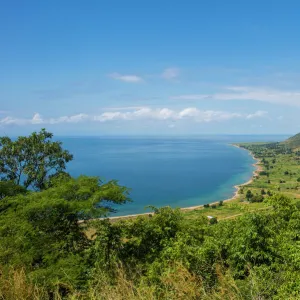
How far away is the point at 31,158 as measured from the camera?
19344mm

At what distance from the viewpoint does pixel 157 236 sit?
Result: 1177cm

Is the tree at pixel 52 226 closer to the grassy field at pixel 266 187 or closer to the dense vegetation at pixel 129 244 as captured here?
the dense vegetation at pixel 129 244

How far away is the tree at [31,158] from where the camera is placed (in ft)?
61.4

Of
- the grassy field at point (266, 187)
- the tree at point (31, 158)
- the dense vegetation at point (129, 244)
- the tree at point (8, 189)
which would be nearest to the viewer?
the dense vegetation at point (129, 244)

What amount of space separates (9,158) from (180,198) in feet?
192

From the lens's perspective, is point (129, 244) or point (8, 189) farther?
point (8, 189)

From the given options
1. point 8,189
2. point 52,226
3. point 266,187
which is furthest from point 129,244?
point 266,187

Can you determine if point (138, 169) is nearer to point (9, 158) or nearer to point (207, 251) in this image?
point (9, 158)

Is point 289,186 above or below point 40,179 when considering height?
below

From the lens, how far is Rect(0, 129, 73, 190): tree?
1870cm

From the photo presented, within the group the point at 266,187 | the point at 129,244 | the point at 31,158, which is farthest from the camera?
the point at 266,187

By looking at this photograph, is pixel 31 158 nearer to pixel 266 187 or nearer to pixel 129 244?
pixel 129 244

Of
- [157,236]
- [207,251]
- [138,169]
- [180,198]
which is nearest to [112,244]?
[157,236]

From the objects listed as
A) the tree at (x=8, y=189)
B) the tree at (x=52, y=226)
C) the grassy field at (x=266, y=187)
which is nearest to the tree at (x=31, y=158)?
the tree at (x=8, y=189)
